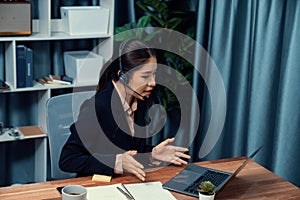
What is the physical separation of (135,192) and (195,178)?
291 millimetres

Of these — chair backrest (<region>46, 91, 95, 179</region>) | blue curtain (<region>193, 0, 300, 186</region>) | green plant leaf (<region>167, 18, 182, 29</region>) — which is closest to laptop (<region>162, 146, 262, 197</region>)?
chair backrest (<region>46, 91, 95, 179</region>)

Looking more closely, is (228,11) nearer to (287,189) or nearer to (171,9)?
(171,9)

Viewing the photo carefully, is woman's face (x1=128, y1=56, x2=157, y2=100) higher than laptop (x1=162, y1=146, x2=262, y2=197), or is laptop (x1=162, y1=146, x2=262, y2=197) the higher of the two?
woman's face (x1=128, y1=56, x2=157, y2=100)

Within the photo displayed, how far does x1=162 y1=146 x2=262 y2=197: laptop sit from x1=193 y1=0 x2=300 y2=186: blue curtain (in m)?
0.89

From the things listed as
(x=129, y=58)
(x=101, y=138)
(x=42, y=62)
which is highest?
(x=129, y=58)

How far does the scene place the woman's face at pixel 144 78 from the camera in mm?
2260

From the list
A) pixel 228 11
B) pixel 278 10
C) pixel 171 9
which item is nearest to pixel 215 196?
pixel 278 10

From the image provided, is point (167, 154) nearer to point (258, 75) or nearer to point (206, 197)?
point (206, 197)

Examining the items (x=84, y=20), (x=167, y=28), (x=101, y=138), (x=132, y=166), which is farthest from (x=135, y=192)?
(x=167, y=28)

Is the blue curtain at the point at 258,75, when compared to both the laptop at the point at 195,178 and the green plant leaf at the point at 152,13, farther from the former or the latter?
the laptop at the point at 195,178

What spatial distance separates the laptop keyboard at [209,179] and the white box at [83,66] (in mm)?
1478

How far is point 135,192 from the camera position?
1.95 m

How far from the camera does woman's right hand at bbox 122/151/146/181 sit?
2043 mm

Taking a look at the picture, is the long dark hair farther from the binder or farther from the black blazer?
the binder
